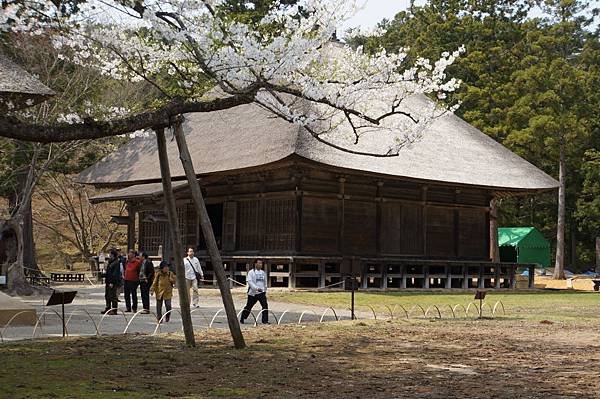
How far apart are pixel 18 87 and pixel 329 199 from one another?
1284 cm

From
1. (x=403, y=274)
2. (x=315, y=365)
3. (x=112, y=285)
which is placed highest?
(x=403, y=274)

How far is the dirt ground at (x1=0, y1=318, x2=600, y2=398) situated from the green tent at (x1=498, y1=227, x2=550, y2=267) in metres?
28.9

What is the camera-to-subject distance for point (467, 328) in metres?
14.2

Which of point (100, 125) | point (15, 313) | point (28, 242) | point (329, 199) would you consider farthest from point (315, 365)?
point (28, 242)

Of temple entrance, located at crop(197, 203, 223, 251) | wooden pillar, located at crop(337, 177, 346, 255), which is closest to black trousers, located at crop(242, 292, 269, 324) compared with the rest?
wooden pillar, located at crop(337, 177, 346, 255)

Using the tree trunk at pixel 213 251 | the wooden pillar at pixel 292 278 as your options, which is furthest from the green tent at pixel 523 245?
the tree trunk at pixel 213 251

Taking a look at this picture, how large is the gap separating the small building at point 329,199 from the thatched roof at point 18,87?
856 centimetres

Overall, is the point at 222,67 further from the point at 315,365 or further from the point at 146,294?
the point at 146,294

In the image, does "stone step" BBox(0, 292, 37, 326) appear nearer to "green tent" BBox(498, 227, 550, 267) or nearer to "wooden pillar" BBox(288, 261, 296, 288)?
A: "wooden pillar" BBox(288, 261, 296, 288)

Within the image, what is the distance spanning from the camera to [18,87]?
49.5ft

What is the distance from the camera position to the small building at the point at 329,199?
82.3 ft

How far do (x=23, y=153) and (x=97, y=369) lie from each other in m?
23.6

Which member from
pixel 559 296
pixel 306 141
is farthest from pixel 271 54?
pixel 559 296

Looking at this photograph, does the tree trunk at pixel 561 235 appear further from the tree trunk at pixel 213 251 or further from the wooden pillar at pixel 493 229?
the tree trunk at pixel 213 251
